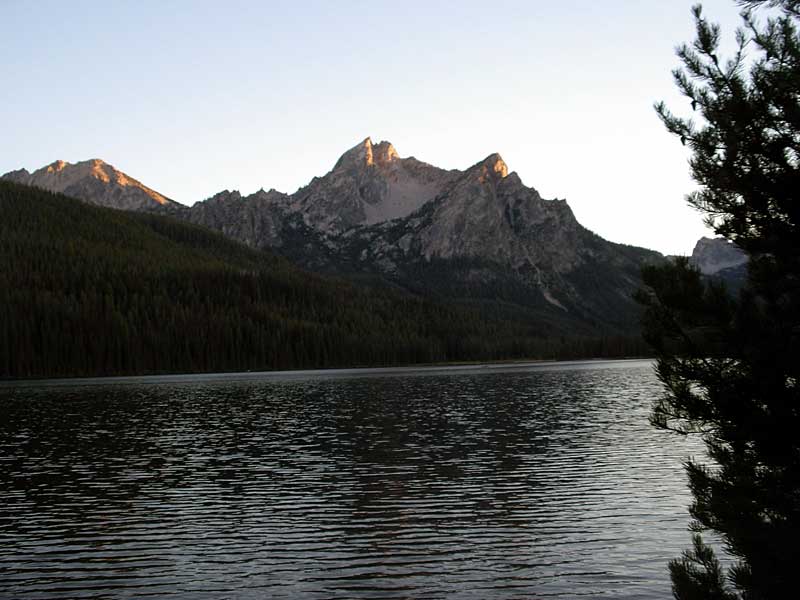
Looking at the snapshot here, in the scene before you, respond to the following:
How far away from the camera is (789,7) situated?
16188 millimetres

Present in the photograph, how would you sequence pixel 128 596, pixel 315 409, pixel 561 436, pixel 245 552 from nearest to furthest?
pixel 128 596 < pixel 245 552 < pixel 561 436 < pixel 315 409

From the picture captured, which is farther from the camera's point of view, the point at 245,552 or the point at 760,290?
the point at 245,552

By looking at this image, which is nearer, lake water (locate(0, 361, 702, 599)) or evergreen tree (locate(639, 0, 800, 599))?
evergreen tree (locate(639, 0, 800, 599))

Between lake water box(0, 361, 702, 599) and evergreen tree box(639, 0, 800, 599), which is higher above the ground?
evergreen tree box(639, 0, 800, 599)

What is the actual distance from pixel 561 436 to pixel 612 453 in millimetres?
10649

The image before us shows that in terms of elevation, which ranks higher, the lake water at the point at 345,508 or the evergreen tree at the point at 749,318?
the evergreen tree at the point at 749,318

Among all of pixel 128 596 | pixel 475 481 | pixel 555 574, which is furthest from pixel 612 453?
pixel 128 596

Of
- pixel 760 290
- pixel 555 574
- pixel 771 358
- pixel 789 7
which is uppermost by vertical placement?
pixel 789 7

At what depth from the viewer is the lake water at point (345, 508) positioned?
89.5 ft

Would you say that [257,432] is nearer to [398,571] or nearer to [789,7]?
[398,571]

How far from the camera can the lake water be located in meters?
27.3

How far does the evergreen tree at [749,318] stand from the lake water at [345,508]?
8.31 metres

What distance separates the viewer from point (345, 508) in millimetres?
39188

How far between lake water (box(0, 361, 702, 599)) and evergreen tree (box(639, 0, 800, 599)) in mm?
8310
